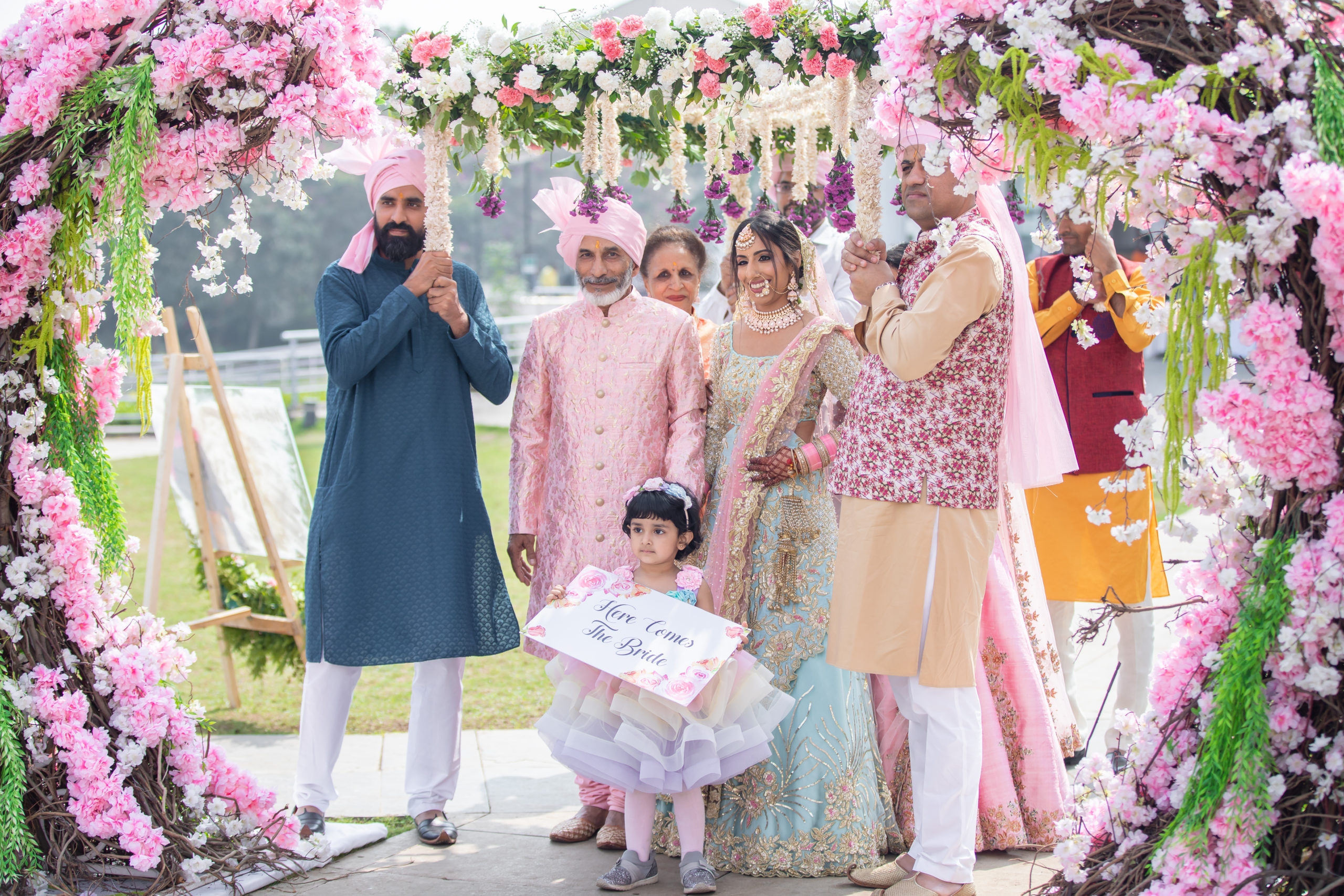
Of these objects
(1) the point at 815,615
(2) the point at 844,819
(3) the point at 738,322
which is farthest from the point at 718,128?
(2) the point at 844,819

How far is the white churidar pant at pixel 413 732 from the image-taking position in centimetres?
377

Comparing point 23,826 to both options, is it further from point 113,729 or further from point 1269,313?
point 1269,313

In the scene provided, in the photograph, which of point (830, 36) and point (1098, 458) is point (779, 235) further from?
point (1098, 458)

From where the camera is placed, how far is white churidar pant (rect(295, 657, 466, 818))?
3.77m

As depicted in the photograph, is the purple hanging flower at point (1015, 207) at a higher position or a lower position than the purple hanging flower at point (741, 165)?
lower

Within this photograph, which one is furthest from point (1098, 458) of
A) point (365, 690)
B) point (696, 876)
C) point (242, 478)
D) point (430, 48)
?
point (365, 690)

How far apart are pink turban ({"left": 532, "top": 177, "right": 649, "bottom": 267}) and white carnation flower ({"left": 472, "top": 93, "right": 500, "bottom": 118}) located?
0.97ft

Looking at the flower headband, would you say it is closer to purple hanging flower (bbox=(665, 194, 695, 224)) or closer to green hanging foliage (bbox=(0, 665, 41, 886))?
purple hanging flower (bbox=(665, 194, 695, 224))

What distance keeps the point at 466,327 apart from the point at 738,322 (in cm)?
91

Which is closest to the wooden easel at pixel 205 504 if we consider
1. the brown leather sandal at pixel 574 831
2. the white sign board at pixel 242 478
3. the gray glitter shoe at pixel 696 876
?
the white sign board at pixel 242 478

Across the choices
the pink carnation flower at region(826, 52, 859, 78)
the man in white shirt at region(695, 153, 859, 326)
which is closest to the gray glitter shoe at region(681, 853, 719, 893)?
the man in white shirt at region(695, 153, 859, 326)

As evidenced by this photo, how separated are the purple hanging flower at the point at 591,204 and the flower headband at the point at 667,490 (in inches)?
35.6

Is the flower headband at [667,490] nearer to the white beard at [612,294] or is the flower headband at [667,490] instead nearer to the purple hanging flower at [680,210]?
the white beard at [612,294]

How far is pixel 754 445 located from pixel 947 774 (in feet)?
3.79
